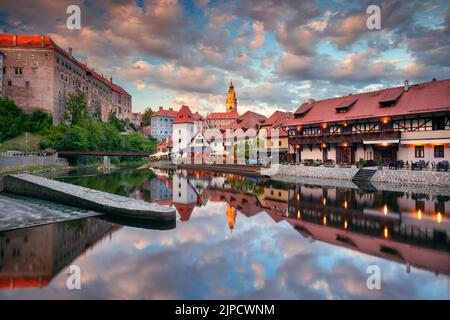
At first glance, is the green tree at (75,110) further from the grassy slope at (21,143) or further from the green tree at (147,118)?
the green tree at (147,118)

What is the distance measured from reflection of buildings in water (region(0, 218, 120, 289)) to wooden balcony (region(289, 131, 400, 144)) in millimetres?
30651

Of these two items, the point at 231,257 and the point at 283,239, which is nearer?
the point at 231,257

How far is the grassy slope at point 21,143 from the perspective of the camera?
169 feet

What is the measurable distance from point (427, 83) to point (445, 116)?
676 centimetres

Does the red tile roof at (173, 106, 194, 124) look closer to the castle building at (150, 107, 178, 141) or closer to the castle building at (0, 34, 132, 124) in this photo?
the castle building at (0, 34, 132, 124)

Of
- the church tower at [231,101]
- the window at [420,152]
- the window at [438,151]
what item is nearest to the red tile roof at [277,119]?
the window at [420,152]

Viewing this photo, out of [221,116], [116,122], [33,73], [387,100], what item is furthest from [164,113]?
[387,100]

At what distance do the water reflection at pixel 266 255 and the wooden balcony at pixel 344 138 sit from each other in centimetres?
1689

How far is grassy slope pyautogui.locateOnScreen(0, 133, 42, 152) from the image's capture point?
51619 millimetres

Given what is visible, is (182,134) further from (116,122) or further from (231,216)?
(231,216)

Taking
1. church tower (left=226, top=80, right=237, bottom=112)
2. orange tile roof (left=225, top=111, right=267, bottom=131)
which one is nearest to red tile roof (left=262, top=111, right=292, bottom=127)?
orange tile roof (left=225, top=111, right=267, bottom=131)

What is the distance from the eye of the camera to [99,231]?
40.1 ft
